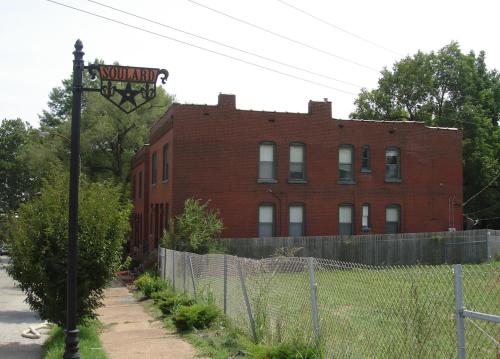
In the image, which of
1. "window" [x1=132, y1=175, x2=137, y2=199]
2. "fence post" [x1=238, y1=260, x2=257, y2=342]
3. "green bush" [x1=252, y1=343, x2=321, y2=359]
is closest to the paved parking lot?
"fence post" [x1=238, y1=260, x2=257, y2=342]

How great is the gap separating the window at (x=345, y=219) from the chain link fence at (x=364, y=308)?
18926 millimetres

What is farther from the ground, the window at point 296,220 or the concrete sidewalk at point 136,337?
the window at point 296,220

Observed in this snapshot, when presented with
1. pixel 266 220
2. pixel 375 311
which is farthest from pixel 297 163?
pixel 375 311

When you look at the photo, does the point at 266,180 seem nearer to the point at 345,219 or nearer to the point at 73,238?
the point at 345,219

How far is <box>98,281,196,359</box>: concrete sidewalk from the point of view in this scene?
11002 mm

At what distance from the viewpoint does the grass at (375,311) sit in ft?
21.5

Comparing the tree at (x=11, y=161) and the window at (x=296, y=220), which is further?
the tree at (x=11, y=161)

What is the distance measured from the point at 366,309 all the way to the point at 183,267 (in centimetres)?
1081

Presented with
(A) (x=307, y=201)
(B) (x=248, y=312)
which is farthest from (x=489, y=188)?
(B) (x=248, y=312)

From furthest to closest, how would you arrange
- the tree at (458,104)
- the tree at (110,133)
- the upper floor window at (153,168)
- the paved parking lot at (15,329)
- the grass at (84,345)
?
1. the tree at (458,104)
2. the tree at (110,133)
3. the upper floor window at (153,168)
4. the paved parking lot at (15,329)
5. the grass at (84,345)

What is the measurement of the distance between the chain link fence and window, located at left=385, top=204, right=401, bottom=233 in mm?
20933

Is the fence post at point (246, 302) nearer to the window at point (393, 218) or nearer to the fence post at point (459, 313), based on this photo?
the fence post at point (459, 313)

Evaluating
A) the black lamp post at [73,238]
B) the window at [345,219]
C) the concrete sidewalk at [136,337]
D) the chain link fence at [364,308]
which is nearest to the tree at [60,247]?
the concrete sidewalk at [136,337]

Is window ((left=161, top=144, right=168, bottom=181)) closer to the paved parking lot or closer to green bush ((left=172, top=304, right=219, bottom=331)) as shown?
the paved parking lot
